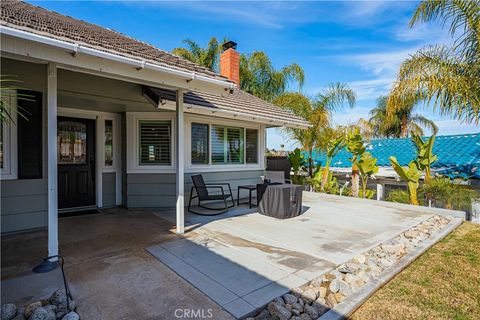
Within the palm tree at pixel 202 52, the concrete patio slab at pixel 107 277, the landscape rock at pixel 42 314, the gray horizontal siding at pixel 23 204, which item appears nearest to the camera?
the landscape rock at pixel 42 314

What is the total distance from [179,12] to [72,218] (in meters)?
8.02

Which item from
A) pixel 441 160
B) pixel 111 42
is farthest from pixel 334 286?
pixel 441 160

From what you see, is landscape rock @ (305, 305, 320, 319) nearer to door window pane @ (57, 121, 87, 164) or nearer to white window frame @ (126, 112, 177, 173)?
white window frame @ (126, 112, 177, 173)

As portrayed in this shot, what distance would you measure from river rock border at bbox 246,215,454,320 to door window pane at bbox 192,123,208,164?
5.62 meters

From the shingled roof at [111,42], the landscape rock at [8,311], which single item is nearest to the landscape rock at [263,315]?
the landscape rock at [8,311]

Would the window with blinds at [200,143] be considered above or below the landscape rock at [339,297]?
above

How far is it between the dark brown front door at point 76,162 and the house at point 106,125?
3 centimetres

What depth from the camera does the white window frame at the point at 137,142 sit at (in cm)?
774

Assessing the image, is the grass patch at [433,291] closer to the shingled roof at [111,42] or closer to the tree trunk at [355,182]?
the shingled roof at [111,42]

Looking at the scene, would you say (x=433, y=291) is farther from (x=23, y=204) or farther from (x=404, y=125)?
(x=404, y=125)

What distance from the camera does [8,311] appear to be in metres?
2.66

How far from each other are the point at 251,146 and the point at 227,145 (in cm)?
123

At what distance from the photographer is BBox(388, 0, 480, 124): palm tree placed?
676cm

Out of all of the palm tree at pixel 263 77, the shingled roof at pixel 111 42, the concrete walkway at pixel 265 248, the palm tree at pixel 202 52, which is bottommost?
the concrete walkway at pixel 265 248
